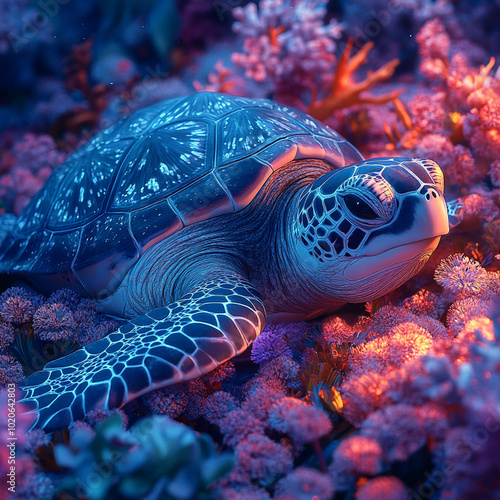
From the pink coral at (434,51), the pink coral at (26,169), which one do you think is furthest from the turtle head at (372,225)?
the pink coral at (26,169)

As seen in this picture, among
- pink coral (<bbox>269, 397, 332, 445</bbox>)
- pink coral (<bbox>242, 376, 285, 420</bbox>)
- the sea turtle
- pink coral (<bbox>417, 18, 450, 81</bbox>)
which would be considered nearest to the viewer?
pink coral (<bbox>269, 397, 332, 445</bbox>)

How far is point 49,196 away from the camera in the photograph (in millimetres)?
1679

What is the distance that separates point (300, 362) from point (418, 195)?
0.61 metres

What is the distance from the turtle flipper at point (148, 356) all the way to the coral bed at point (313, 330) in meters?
0.06

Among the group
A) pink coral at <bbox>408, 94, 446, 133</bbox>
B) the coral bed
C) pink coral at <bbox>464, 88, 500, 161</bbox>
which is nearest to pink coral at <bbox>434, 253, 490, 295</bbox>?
the coral bed

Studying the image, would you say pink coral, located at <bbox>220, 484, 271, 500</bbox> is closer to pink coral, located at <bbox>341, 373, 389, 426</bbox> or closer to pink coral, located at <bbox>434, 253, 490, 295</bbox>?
pink coral, located at <bbox>341, 373, 389, 426</bbox>

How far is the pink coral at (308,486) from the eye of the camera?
2.08 ft

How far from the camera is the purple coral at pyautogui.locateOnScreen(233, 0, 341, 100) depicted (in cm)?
237

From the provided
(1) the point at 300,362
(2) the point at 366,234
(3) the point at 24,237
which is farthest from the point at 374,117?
(3) the point at 24,237

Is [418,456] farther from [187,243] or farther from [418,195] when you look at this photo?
[187,243]

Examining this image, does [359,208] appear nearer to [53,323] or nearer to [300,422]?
[300,422]

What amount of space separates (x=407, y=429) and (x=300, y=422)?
0.63 feet

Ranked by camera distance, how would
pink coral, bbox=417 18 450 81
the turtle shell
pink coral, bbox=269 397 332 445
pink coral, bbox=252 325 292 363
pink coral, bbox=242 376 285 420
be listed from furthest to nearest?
pink coral, bbox=417 18 450 81
the turtle shell
pink coral, bbox=252 325 292 363
pink coral, bbox=242 376 285 420
pink coral, bbox=269 397 332 445

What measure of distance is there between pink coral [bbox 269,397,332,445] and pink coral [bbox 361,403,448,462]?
0.10 metres
